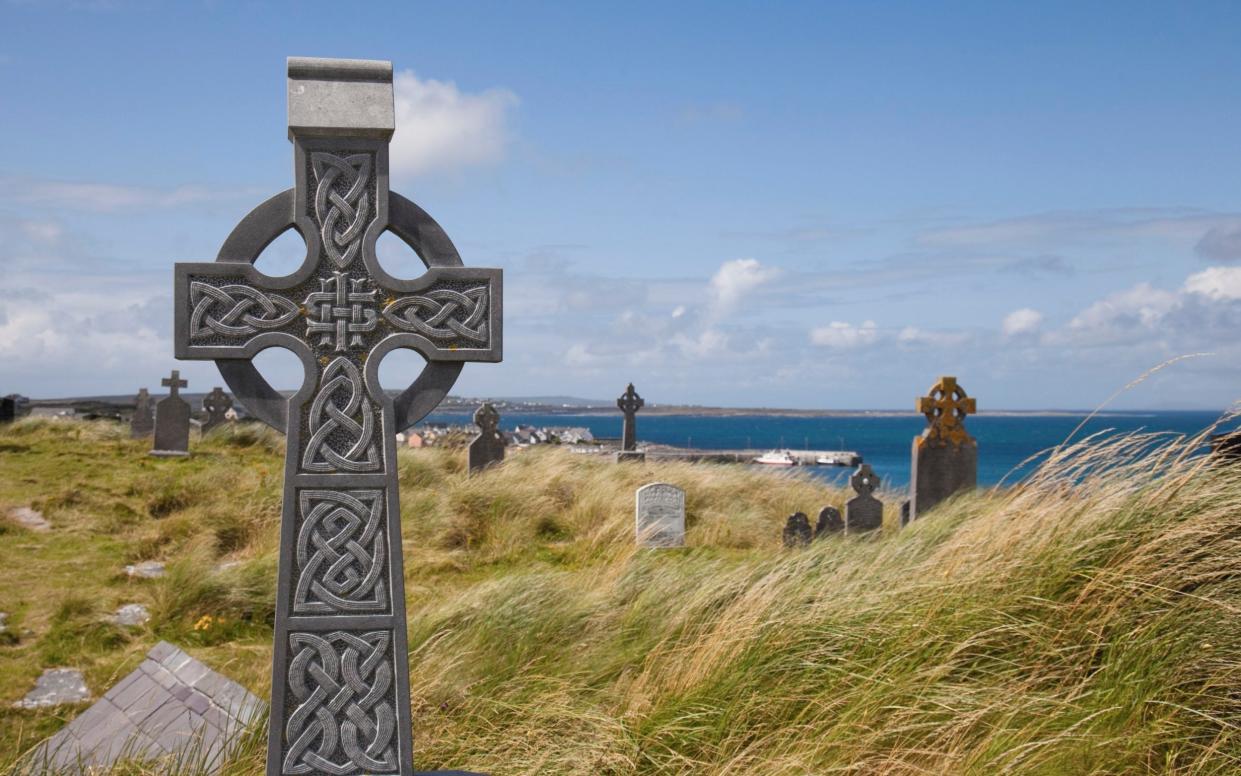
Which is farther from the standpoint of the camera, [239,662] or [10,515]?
[10,515]

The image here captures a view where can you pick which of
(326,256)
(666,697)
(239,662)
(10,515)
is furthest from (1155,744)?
(10,515)

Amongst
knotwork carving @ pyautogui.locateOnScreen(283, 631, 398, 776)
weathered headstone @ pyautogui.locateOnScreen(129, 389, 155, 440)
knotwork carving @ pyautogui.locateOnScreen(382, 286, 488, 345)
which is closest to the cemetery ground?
knotwork carving @ pyautogui.locateOnScreen(283, 631, 398, 776)

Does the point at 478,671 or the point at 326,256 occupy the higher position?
the point at 326,256

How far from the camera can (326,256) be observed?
3414mm

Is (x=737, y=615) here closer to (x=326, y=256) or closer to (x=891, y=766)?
(x=891, y=766)

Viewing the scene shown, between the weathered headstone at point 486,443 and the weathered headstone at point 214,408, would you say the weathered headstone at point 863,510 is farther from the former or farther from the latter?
the weathered headstone at point 214,408

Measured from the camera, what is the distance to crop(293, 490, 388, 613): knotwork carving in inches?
130

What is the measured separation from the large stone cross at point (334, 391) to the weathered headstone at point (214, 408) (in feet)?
69.8

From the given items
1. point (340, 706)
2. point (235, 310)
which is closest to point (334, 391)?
point (235, 310)

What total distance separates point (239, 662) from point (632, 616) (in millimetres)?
2808

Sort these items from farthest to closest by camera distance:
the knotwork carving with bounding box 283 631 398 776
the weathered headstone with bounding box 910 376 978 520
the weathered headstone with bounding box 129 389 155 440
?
the weathered headstone with bounding box 129 389 155 440 < the weathered headstone with bounding box 910 376 978 520 < the knotwork carving with bounding box 283 631 398 776

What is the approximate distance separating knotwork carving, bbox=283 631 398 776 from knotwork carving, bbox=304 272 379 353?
1031 mm

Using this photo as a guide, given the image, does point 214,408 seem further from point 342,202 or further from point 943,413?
point 342,202

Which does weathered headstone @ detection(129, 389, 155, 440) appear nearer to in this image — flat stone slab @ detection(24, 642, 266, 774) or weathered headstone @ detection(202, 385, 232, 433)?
weathered headstone @ detection(202, 385, 232, 433)
